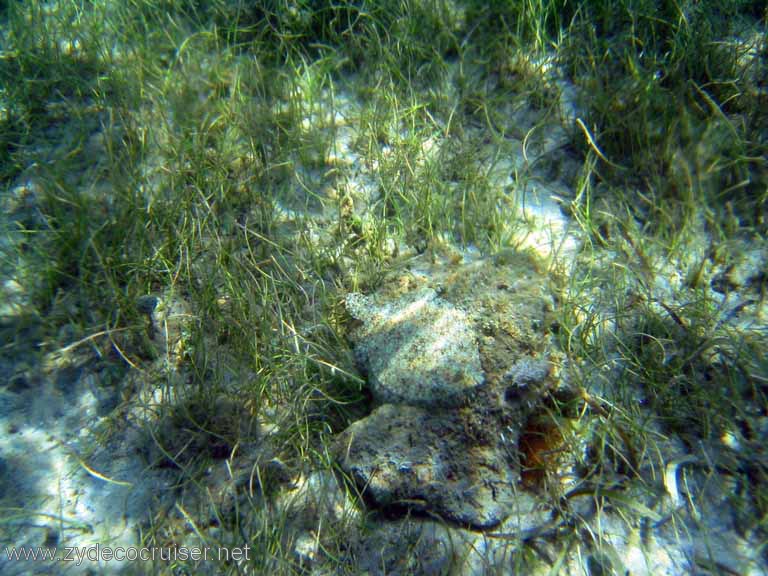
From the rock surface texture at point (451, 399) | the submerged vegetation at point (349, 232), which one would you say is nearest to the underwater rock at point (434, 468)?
the rock surface texture at point (451, 399)

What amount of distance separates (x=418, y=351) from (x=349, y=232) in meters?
1.20

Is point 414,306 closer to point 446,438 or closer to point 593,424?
point 446,438

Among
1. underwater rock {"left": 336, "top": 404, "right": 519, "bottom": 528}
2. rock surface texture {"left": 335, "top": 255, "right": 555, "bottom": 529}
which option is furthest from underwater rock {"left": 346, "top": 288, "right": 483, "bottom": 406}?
underwater rock {"left": 336, "top": 404, "right": 519, "bottom": 528}

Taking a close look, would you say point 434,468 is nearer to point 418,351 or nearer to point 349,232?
point 418,351

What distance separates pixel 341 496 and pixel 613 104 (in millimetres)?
3359

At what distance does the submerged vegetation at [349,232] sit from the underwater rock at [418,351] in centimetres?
22

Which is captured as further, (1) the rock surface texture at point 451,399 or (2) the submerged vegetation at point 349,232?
(2) the submerged vegetation at point 349,232

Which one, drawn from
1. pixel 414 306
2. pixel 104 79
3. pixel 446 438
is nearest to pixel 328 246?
pixel 414 306

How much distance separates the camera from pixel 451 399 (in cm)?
214

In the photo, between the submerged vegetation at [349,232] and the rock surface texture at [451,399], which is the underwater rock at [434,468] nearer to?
the rock surface texture at [451,399]

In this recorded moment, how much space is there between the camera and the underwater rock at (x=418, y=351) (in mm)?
2168

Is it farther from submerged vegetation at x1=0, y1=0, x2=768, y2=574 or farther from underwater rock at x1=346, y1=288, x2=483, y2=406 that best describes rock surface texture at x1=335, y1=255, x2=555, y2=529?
submerged vegetation at x1=0, y1=0, x2=768, y2=574

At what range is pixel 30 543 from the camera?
2.21m

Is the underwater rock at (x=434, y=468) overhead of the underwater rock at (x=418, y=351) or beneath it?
beneath
